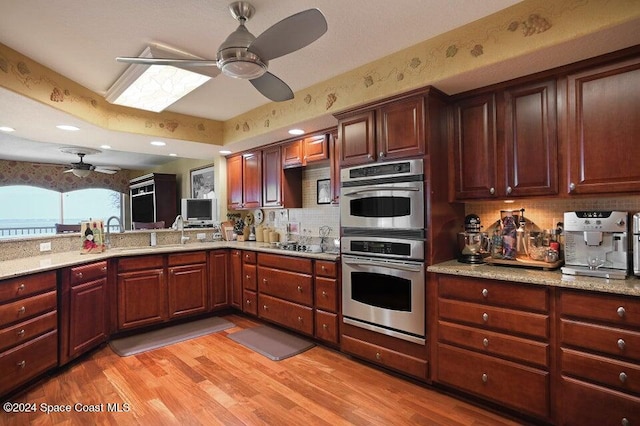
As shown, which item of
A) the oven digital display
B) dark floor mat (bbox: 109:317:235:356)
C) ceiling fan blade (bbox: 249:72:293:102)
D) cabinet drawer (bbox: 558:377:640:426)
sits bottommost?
dark floor mat (bbox: 109:317:235:356)

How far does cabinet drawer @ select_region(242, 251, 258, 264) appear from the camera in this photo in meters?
→ 3.87

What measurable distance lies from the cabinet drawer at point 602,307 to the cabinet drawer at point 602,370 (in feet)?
0.68

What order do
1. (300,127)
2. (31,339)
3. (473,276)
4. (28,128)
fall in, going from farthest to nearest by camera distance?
(300,127) < (28,128) < (31,339) < (473,276)


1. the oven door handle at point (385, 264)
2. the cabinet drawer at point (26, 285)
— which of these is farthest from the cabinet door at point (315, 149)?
the cabinet drawer at point (26, 285)

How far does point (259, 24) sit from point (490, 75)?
5.05 ft

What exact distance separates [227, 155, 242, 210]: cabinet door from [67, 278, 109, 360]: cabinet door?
1974mm

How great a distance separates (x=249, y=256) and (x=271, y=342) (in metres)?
1.08

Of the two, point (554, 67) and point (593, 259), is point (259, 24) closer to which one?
point (554, 67)

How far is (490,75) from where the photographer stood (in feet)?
7.17

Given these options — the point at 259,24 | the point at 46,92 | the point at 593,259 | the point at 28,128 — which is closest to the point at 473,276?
the point at 593,259

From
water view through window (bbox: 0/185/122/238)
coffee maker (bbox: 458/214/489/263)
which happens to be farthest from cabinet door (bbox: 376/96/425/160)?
water view through window (bbox: 0/185/122/238)

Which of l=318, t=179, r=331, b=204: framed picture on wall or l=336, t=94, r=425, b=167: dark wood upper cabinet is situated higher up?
l=336, t=94, r=425, b=167: dark wood upper cabinet

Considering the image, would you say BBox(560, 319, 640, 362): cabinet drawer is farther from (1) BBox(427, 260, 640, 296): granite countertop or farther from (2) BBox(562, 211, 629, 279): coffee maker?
(2) BBox(562, 211, 629, 279): coffee maker

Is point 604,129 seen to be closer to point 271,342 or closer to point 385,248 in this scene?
point 385,248
